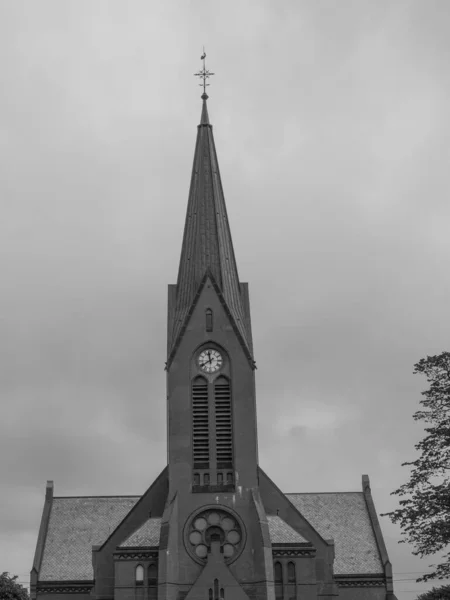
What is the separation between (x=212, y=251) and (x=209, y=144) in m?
10.0

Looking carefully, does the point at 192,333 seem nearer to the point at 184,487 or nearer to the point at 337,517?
the point at 184,487

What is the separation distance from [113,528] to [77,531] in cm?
300

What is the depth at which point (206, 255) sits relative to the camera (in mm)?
70000

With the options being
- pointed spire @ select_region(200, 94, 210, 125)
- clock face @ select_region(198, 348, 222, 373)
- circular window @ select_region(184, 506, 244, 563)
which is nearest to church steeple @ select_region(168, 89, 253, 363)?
pointed spire @ select_region(200, 94, 210, 125)

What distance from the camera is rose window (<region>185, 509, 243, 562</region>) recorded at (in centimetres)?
6109

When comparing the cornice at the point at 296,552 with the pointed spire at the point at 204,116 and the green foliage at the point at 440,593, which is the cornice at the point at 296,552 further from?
the pointed spire at the point at 204,116

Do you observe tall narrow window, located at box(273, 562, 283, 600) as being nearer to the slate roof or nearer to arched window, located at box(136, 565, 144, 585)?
arched window, located at box(136, 565, 144, 585)

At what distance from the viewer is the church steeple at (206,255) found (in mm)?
68250

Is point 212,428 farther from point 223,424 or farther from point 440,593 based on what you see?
point 440,593

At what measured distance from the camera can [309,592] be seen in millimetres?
61250

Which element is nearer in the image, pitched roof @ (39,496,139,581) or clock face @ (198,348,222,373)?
clock face @ (198,348,222,373)

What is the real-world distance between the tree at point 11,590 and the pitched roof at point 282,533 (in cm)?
1662

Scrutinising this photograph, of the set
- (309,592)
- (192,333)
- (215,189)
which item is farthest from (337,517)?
→ (215,189)

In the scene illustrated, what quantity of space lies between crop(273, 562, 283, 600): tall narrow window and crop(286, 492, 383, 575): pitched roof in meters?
13.1
